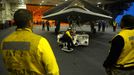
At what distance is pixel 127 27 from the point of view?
17.0 ft

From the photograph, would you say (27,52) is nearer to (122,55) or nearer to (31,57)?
(31,57)

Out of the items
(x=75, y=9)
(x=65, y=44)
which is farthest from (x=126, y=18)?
(x=75, y=9)

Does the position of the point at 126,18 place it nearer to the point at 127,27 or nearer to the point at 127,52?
the point at 127,27

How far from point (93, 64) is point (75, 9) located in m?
11.3

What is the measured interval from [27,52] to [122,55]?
1.80m

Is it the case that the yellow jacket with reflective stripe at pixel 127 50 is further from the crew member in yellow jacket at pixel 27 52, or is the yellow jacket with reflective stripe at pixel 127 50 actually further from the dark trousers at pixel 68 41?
the dark trousers at pixel 68 41

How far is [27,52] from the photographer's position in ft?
12.6

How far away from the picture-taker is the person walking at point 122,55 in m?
4.97

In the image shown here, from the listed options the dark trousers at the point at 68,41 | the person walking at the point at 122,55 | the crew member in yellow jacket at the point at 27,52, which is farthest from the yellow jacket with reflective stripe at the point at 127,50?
the dark trousers at the point at 68,41

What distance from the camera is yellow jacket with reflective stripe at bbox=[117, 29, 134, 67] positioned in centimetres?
503

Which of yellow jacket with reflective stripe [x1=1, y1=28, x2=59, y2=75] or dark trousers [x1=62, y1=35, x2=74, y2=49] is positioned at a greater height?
yellow jacket with reflective stripe [x1=1, y1=28, x2=59, y2=75]

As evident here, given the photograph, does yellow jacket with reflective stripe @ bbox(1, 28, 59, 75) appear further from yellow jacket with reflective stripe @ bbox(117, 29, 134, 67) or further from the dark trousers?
the dark trousers

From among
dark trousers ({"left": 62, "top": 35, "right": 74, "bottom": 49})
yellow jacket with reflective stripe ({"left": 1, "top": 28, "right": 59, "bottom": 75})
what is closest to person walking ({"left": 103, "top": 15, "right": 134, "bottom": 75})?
yellow jacket with reflective stripe ({"left": 1, "top": 28, "right": 59, "bottom": 75})

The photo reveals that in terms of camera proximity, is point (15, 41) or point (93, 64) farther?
point (93, 64)
